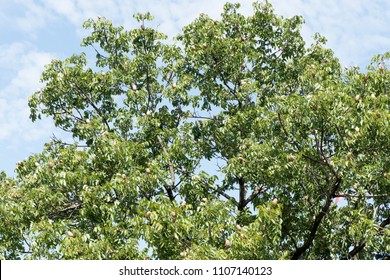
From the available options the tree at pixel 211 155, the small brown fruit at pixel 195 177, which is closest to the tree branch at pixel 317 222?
the tree at pixel 211 155

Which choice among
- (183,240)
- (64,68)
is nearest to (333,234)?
(183,240)

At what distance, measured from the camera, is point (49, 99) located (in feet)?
51.5

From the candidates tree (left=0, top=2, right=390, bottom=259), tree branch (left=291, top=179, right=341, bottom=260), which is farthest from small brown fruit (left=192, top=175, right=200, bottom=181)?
tree branch (left=291, top=179, right=341, bottom=260)

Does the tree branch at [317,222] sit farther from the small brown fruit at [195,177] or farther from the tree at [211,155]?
the small brown fruit at [195,177]

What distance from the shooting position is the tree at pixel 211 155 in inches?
432

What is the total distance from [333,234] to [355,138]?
2482 millimetres

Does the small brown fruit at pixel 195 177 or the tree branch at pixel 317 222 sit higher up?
the small brown fruit at pixel 195 177

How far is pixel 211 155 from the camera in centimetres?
1483

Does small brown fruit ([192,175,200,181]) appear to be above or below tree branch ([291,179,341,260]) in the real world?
above

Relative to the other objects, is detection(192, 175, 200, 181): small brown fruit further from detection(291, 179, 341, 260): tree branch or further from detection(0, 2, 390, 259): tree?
detection(291, 179, 341, 260): tree branch

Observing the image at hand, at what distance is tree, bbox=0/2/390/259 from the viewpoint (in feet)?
36.0

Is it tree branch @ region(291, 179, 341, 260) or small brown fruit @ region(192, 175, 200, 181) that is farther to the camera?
small brown fruit @ region(192, 175, 200, 181)

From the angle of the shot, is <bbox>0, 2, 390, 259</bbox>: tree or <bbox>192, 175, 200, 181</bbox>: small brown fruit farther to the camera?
<bbox>192, 175, 200, 181</bbox>: small brown fruit

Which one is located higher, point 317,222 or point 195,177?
point 195,177
